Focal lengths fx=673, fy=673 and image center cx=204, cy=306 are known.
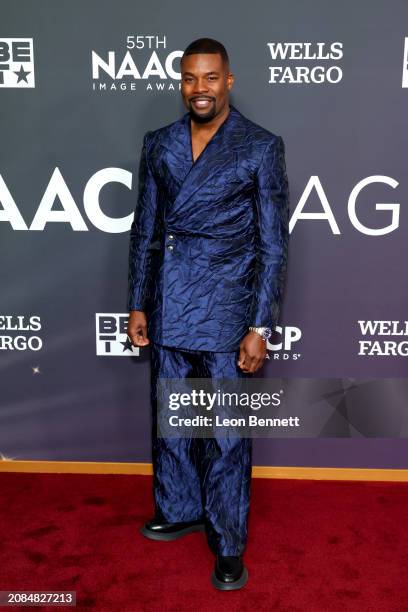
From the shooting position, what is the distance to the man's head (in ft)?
6.03

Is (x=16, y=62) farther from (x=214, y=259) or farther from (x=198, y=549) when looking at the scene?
(x=198, y=549)

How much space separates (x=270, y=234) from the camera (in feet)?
6.20

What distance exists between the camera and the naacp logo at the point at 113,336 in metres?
2.61

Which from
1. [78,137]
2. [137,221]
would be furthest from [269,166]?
[78,137]

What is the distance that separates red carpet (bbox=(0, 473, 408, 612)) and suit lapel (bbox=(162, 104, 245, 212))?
1.11 m

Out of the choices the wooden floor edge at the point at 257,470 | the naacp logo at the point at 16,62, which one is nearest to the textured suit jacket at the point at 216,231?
the naacp logo at the point at 16,62

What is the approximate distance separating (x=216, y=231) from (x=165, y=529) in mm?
1022

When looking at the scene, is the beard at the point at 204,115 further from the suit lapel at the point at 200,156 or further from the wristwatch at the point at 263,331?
the wristwatch at the point at 263,331

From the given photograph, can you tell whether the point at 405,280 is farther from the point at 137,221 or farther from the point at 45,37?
the point at 45,37

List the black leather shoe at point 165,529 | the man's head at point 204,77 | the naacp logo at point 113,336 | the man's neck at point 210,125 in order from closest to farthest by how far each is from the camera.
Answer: the man's head at point 204,77
the man's neck at point 210,125
the black leather shoe at point 165,529
the naacp logo at point 113,336

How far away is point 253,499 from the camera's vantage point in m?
2.54

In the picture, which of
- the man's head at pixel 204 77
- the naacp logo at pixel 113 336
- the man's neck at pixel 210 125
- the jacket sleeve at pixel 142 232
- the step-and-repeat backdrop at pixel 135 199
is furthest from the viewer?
the naacp logo at pixel 113 336

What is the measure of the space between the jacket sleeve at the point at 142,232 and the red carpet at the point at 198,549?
0.79 meters

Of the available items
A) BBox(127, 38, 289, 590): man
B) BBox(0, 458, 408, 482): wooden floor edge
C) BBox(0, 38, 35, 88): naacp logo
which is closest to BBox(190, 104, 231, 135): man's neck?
BBox(127, 38, 289, 590): man
